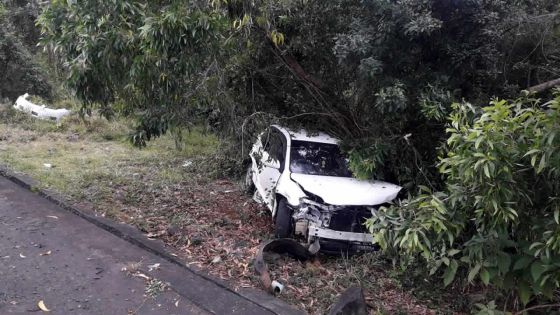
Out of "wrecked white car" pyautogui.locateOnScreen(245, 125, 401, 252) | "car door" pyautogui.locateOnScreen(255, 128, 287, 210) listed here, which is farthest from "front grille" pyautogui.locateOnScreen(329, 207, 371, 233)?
"car door" pyautogui.locateOnScreen(255, 128, 287, 210)

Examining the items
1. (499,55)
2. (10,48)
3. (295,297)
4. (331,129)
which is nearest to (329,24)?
(331,129)

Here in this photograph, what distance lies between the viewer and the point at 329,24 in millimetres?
7484

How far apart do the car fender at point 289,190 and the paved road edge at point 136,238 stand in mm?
1515

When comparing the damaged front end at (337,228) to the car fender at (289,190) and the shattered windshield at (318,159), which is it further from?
the shattered windshield at (318,159)

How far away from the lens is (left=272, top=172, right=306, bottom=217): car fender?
6711 mm

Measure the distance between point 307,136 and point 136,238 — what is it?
2.98m

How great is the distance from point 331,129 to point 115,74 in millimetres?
3593

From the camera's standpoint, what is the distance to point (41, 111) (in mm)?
15586

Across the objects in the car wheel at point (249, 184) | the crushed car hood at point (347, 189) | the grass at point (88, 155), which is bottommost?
the grass at point (88, 155)

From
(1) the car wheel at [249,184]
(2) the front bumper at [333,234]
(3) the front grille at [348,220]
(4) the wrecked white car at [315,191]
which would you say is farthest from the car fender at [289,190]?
(1) the car wheel at [249,184]

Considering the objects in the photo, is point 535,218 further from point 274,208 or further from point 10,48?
point 10,48

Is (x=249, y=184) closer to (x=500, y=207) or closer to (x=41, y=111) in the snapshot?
(x=500, y=207)

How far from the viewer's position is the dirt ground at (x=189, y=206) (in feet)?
19.1

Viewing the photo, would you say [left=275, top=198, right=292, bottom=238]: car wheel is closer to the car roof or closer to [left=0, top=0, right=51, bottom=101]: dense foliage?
the car roof
